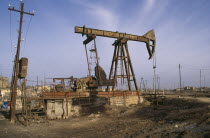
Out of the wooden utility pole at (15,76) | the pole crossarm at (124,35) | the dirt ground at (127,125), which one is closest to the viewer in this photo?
the dirt ground at (127,125)

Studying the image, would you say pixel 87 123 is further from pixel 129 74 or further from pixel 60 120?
pixel 129 74

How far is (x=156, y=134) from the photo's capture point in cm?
743

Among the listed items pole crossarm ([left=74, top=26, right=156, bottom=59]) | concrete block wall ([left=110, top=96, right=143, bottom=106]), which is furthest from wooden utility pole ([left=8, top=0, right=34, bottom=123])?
concrete block wall ([left=110, top=96, right=143, bottom=106])

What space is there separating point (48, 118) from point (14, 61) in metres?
4.79

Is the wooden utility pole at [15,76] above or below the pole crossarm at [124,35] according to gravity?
below

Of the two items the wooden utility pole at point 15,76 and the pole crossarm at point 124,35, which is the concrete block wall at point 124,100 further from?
the wooden utility pole at point 15,76

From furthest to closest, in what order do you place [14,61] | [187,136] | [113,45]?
1. [113,45]
2. [14,61]
3. [187,136]

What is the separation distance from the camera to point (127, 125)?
10430 millimetres

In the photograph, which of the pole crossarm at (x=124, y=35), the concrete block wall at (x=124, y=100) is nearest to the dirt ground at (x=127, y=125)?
the concrete block wall at (x=124, y=100)

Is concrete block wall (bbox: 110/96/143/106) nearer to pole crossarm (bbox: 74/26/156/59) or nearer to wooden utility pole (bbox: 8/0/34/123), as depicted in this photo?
pole crossarm (bbox: 74/26/156/59)

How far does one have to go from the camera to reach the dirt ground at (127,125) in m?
7.78

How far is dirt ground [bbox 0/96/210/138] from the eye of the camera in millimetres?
7781

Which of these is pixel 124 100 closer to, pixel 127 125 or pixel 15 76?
pixel 127 125

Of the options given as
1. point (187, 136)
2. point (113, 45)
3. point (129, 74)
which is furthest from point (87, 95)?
point (187, 136)
